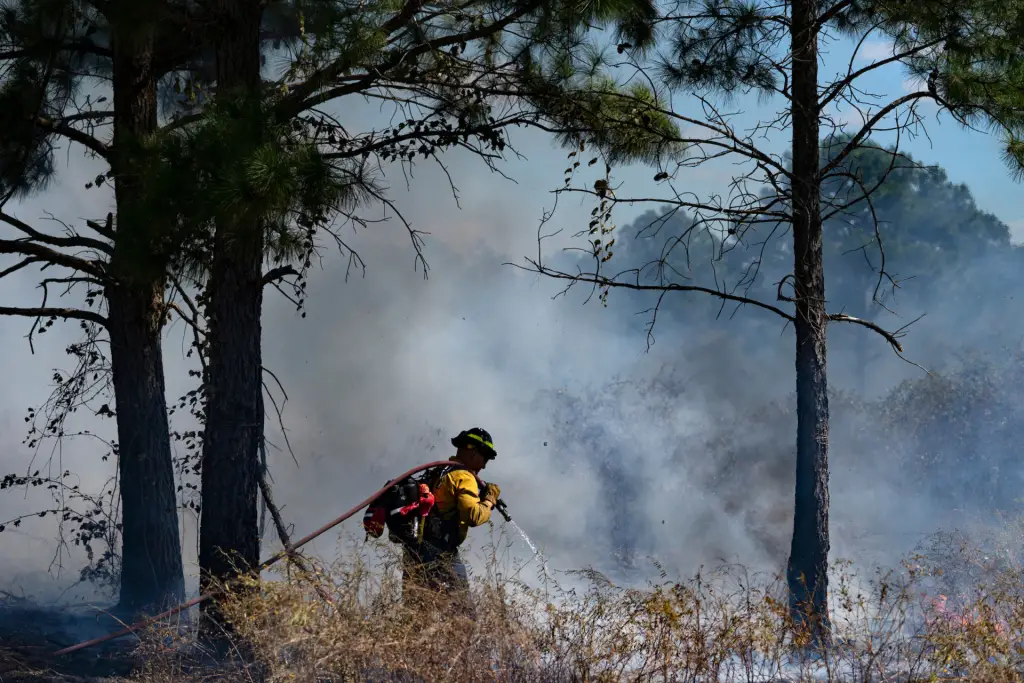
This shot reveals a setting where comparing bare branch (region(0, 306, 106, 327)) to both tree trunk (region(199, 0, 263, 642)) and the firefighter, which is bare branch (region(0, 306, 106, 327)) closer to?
tree trunk (region(199, 0, 263, 642))

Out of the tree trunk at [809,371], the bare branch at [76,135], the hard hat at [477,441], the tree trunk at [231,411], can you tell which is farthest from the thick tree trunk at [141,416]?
the tree trunk at [809,371]

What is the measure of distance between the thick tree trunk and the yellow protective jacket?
13.3ft

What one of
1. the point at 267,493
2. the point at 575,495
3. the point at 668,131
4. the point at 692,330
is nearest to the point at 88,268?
the point at 267,493

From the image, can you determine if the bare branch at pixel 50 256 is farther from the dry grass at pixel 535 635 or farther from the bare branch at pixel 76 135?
the dry grass at pixel 535 635

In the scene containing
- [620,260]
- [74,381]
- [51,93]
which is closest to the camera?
[74,381]

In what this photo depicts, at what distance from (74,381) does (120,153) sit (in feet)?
8.86

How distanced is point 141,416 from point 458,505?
435 centimetres

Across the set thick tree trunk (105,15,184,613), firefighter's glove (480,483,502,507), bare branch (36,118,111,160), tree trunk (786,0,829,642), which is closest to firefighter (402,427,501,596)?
firefighter's glove (480,483,502,507)

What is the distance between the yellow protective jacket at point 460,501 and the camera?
675cm

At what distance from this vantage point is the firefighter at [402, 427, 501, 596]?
6.74 m

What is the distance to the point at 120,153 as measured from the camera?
8805 mm

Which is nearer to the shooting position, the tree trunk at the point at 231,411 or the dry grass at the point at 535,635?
the dry grass at the point at 535,635

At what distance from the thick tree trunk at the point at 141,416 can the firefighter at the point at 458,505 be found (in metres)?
4.04

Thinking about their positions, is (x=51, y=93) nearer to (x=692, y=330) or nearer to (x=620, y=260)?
(x=692, y=330)
